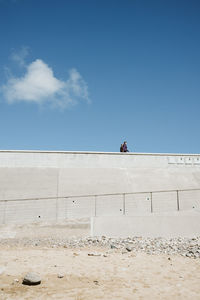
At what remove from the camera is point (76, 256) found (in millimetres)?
8422

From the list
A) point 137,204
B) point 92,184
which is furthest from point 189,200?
point 92,184

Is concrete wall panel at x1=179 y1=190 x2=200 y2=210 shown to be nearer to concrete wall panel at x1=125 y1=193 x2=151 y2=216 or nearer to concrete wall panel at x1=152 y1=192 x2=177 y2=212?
concrete wall panel at x1=152 y1=192 x2=177 y2=212

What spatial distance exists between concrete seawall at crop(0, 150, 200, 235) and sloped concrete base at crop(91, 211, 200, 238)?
49cm

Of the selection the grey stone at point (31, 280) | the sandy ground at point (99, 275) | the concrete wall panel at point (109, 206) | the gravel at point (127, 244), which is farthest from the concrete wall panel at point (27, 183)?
the grey stone at point (31, 280)

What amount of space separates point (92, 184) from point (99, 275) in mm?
11753

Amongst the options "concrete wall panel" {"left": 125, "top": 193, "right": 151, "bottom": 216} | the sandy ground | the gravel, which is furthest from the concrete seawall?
the sandy ground

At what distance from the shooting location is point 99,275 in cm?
640

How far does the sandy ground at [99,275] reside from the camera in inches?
201

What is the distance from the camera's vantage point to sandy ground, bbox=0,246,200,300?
510 centimetres

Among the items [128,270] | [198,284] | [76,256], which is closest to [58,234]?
[76,256]

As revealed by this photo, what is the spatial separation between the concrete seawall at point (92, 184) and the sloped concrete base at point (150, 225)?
488 mm

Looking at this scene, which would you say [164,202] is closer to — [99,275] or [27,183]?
[27,183]

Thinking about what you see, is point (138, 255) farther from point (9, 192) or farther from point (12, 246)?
point (9, 192)

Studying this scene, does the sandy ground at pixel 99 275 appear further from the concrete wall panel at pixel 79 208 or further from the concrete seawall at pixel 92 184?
the concrete wall panel at pixel 79 208
